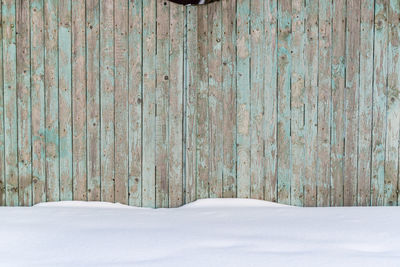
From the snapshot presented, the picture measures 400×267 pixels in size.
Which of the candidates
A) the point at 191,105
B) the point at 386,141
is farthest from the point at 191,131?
the point at 386,141

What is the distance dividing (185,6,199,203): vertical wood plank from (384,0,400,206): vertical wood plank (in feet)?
4.61

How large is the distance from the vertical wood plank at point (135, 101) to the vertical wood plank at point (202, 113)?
Answer: 16.7 inches

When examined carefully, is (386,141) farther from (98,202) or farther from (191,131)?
(98,202)

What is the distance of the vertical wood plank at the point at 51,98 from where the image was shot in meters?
2.98

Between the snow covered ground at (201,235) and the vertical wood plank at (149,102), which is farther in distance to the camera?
the vertical wood plank at (149,102)

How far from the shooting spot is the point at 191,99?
3.01m

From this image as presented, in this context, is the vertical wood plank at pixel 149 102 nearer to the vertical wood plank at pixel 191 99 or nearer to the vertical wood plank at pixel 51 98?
the vertical wood plank at pixel 191 99

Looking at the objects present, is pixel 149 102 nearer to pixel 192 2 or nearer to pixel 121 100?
pixel 121 100

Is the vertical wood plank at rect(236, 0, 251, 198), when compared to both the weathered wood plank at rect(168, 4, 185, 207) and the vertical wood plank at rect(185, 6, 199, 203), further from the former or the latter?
the weathered wood plank at rect(168, 4, 185, 207)

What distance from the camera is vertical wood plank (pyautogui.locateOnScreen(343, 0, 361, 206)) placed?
2.99 meters

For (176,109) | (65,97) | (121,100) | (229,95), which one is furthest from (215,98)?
(65,97)

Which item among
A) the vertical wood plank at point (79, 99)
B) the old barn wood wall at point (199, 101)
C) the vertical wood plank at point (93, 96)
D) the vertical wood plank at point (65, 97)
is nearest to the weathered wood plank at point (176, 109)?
the old barn wood wall at point (199, 101)

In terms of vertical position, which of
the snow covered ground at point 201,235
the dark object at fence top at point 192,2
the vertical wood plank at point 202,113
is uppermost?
the dark object at fence top at point 192,2

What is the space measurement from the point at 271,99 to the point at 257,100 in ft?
0.33
